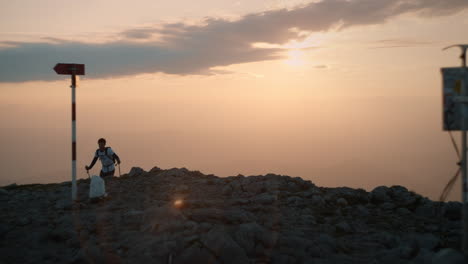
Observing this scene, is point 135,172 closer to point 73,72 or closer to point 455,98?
point 73,72

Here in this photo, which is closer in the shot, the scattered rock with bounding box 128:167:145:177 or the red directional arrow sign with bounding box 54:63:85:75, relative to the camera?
the red directional arrow sign with bounding box 54:63:85:75

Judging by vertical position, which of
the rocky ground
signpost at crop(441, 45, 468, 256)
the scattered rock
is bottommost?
the rocky ground

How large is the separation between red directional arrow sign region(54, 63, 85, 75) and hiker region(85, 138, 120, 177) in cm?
414

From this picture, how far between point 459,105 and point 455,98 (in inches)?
7.3

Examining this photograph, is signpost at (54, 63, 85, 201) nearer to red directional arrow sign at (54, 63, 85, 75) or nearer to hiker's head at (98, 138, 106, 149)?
red directional arrow sign at (54, 63, 85, 75)

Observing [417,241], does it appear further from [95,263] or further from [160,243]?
[95,263]

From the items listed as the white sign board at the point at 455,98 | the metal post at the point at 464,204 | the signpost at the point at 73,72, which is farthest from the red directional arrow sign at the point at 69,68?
the metal post at the point at 464,204

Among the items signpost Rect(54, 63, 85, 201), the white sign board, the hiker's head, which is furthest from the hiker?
the white sign board

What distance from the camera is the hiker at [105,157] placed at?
1666 centimetres

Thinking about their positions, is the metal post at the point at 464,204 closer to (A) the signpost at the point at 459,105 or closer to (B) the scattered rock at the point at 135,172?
(A) the signpost at the point at 459,105

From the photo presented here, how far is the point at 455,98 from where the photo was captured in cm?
873

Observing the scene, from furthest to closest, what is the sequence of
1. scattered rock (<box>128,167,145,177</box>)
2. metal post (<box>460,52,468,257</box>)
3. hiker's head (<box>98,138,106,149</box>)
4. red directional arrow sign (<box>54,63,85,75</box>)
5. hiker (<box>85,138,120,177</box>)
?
1. scattered rock (<box>128,167,145,177</box>)
2. hiker (<box>85,138,120,177</box>)
3. hiker's head (<box>98,138,106,149</box>)
4. red directional arrow sign (<box>54,63,85,75</box>)
5. metal post (<box>460,52,468,257</box>)

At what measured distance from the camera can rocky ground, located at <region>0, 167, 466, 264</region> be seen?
8745mm

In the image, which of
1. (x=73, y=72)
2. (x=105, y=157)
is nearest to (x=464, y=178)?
(x=73, y=72)
